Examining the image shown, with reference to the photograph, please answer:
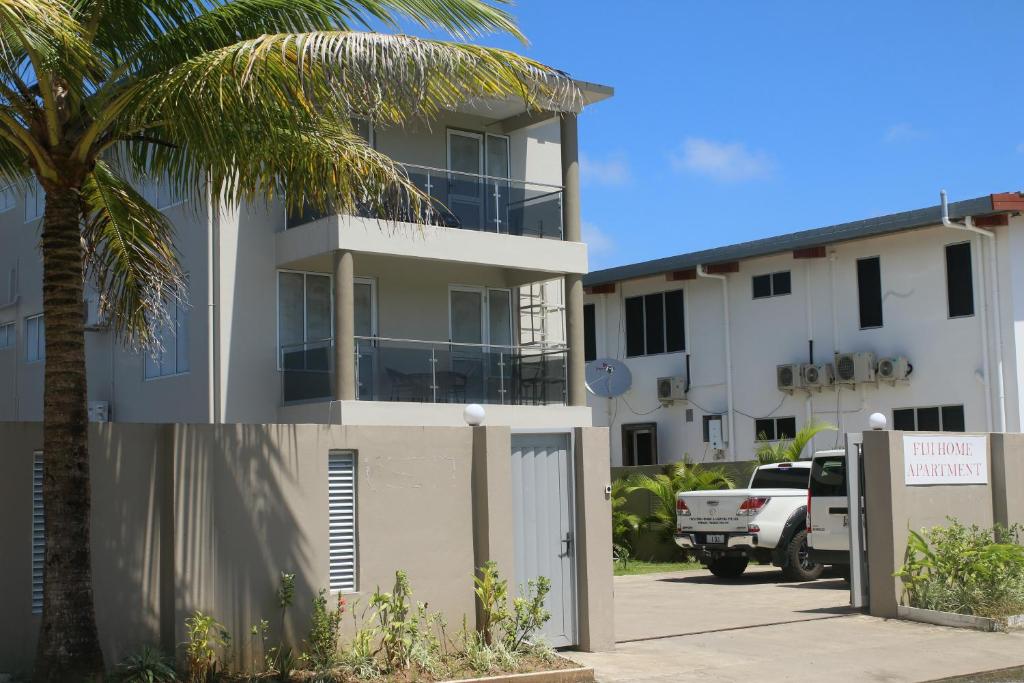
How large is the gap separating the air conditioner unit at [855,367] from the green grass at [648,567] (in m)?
5.68

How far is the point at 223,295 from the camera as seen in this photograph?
68.3 feet

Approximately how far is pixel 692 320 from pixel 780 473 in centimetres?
993

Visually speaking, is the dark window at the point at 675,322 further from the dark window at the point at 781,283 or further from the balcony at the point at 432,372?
the balcony at the point at 432,372

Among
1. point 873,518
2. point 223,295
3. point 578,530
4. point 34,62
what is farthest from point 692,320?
point 34,62

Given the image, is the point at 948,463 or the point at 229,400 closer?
the point at 948,463

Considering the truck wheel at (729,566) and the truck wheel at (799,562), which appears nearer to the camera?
the truck wheel at (799,562)

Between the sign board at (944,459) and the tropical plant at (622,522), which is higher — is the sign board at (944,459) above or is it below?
above

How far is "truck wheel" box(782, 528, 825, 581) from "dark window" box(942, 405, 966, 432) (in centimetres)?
691

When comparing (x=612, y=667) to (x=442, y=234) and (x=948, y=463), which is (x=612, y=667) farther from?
(x=442, y=234)

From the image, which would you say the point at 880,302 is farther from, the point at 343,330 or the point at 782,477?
the point at 343,330

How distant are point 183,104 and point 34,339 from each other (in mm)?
18557

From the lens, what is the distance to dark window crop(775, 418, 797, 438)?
1113 inches

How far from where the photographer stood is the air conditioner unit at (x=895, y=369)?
1022 inches

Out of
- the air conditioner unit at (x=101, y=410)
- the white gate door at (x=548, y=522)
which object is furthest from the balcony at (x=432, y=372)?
the white gate door at (x=548, y=522)
